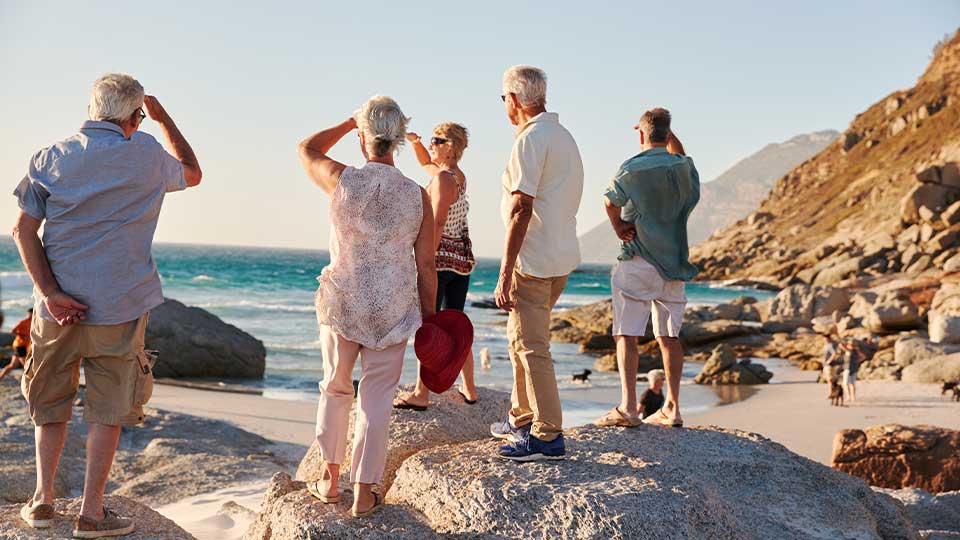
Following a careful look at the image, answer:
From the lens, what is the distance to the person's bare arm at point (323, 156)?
3.97 meters

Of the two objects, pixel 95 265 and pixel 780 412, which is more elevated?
pixel 95 265

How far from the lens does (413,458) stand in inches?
176

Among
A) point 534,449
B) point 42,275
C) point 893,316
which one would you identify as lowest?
point 893,316

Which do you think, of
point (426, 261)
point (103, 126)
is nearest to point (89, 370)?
point (103, 126)

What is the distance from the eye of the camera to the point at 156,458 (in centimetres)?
835

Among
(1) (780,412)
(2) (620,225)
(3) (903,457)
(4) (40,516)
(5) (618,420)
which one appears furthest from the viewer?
(1) (780,412)

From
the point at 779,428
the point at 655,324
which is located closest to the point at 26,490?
the point at 655,324

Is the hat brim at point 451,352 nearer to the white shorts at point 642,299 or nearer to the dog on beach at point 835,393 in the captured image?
the white shorts at point 642,299

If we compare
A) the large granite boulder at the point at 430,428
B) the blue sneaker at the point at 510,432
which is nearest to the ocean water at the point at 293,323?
the large granite boulder at the point at 430,428

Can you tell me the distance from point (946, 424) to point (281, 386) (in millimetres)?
11025

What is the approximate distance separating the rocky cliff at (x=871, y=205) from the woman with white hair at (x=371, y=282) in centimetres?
4153

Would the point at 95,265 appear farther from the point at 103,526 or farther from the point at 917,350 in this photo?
the point at 917,350

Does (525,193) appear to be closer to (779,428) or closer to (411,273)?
(411,273)

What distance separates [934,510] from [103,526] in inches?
227
